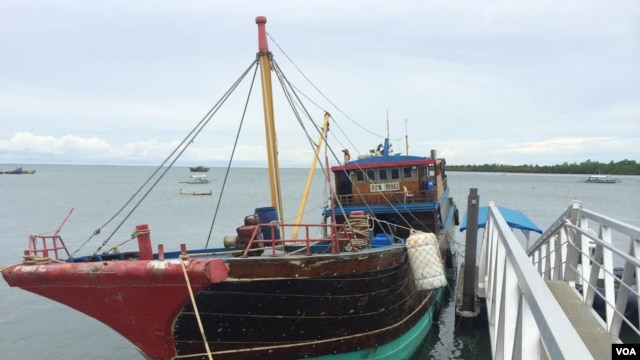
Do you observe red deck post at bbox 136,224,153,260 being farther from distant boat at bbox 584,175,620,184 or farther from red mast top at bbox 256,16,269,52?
distant boat at bbox 584,175,620,184

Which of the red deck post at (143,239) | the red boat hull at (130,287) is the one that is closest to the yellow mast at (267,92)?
the red deck post at (143,239)

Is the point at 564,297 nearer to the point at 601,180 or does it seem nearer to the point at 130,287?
the point at 130,287

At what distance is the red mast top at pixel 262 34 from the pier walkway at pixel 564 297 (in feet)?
18.4

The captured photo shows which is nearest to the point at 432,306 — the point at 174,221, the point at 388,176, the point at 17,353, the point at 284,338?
the point at 388,176

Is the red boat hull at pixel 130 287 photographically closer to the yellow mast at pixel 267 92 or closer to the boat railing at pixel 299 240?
the boat railing at pixel 299 240

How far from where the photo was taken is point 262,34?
912 cm

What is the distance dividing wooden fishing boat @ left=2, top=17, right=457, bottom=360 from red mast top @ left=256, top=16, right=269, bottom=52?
0.02 meters

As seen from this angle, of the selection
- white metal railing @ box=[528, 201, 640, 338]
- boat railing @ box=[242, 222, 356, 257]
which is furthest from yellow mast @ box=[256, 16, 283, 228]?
white metal railing @ box=[528, 201, 640, 338]

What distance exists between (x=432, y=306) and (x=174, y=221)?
99.3ft

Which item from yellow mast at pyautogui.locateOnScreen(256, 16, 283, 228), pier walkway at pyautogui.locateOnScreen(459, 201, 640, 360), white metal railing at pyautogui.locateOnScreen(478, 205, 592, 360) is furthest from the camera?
yellow mast at pyautogui.locateOnScreen(256, 16, 283, 228)

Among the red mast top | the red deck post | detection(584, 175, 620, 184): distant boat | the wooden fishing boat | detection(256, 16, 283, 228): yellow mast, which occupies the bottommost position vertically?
detection(584, 175, 620, 184): distant boat

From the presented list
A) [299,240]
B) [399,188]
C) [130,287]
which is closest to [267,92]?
[299,240]

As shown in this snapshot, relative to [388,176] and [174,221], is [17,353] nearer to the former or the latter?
[388,176]

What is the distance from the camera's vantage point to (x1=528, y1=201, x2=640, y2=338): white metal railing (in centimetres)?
463
